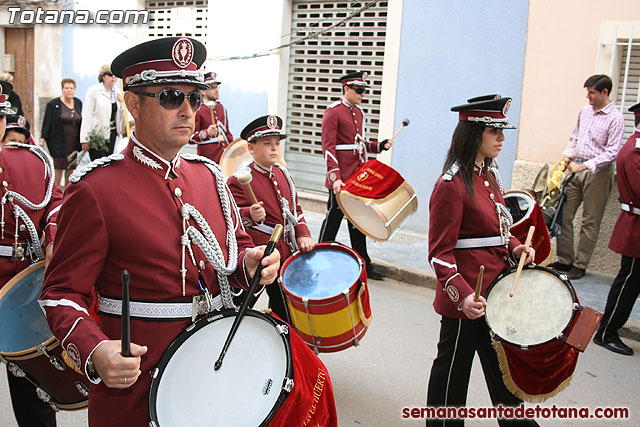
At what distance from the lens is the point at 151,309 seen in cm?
219

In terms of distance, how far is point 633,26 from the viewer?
23.2 feet

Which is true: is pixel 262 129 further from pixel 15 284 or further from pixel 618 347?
pixel 618 347

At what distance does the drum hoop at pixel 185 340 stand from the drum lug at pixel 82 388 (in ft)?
2.84

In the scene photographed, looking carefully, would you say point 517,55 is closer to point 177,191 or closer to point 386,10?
point 386,10

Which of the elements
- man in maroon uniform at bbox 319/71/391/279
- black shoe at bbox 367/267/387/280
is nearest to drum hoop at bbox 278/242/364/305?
man in maroon uniform at bbox 319/71/391/279

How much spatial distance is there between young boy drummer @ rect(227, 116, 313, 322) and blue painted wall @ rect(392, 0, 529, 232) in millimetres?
4229

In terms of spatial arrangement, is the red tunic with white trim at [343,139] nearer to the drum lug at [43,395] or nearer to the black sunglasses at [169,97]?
the drum lug at [43,395]

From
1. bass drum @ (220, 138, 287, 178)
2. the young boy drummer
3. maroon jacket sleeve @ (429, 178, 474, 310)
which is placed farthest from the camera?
bass drum @ (220, 138, 287, 178)

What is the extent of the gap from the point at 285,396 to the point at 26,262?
2.06m

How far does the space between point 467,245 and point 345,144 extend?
13.5ft

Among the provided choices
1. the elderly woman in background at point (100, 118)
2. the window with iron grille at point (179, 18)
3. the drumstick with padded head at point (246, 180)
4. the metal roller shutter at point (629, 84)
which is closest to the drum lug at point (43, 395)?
the drumstick with padded head at point (246, 180)

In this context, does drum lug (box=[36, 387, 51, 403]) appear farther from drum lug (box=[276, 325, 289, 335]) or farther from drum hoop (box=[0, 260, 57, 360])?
drum lug (box=[276, 325, 289, 335])

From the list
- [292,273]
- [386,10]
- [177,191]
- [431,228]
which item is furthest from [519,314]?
[386,10]

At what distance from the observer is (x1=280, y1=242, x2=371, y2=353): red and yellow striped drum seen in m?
3.92
